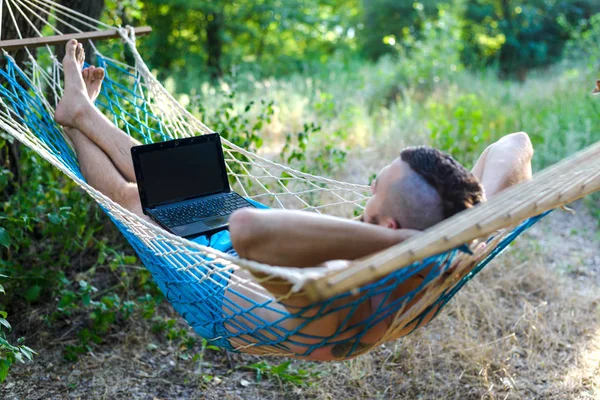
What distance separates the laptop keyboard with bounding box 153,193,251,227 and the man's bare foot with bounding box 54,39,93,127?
489mm

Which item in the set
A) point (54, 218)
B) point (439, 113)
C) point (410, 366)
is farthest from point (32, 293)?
point (439, 113)

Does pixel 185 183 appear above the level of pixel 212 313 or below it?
above

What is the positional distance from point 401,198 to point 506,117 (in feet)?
11.3

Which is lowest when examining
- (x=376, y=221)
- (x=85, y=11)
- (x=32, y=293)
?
(x=32, y=293)

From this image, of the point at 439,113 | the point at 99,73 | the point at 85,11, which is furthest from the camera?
the point at 439,113

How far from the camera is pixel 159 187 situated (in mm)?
2193

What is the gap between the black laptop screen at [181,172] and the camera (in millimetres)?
2182

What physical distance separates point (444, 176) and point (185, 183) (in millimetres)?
1044

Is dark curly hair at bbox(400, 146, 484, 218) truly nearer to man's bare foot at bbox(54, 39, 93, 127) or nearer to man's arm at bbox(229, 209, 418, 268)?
man's arm at bbox(229, 209, 418, 268)

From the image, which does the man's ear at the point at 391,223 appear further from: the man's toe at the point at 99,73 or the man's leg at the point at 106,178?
the man's toe at the point at 99,73

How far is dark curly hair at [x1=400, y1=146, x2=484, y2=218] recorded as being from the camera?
1.43 meters

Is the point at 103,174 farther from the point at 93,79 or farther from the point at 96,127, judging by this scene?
the point at 93,79

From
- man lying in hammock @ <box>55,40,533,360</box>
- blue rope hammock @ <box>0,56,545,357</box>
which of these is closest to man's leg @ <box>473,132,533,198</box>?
man lying in hammock @ <box>55,40,533,360</box>

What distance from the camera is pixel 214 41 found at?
8.25 meters
